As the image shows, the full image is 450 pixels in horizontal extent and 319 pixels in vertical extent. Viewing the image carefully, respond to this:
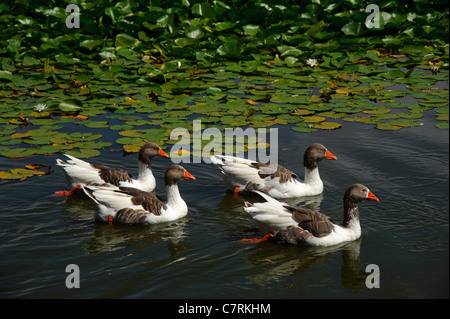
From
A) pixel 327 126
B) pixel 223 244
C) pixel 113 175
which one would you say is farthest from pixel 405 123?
pixel 113 175

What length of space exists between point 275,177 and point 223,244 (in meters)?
2.17

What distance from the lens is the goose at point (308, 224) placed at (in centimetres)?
835

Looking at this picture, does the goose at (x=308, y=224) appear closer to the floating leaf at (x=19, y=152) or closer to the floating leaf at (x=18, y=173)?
the floating leaf at (x=18, y=173)

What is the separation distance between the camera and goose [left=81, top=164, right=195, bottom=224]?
29.8ft

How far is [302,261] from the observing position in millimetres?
7957

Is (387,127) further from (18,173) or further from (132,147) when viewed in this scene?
(18,173)

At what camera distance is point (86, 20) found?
17109mm

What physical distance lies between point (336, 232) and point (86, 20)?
11.0m

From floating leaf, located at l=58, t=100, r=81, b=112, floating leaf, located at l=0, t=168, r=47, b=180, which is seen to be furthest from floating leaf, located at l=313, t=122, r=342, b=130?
floating leaf, located at l=0, t=168, r=47, b=180

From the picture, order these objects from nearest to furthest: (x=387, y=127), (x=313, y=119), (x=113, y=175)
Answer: (x=113, y=175) < (x=387, y=127) < (x=313, y=119)
